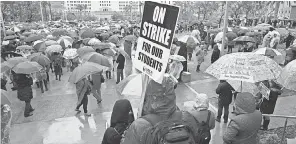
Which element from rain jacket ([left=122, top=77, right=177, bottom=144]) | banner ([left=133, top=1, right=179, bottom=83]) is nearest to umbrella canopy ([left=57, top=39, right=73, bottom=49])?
banner ([left=133, top=1, right=179, bottom=83])

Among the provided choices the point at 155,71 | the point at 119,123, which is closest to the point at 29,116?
the point at 119,123

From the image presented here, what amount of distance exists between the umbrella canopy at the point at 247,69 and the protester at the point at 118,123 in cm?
218

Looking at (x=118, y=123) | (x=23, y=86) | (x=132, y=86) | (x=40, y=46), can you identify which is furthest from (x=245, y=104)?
(x=40, y=46)

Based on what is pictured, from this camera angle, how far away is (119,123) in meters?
3.54

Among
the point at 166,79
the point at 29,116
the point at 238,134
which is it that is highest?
the point at 166,79

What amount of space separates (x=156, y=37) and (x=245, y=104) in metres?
1.67

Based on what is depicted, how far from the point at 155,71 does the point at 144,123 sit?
59 cm

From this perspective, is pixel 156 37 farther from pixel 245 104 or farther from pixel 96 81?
pixel 96 81

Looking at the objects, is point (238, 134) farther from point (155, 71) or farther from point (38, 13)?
point (38, 13)

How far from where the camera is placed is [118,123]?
3543mm

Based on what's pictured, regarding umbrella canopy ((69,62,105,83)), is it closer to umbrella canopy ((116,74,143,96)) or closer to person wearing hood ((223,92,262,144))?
umbrella canopy ((116,74,143,96))

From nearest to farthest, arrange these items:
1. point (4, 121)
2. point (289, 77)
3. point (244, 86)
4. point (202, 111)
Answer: point (4, 121), point (202, 111), point (289, 77), point (244, 86)

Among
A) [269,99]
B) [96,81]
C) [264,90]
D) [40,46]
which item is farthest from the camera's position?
[40,46]

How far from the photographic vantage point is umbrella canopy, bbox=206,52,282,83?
488cm
